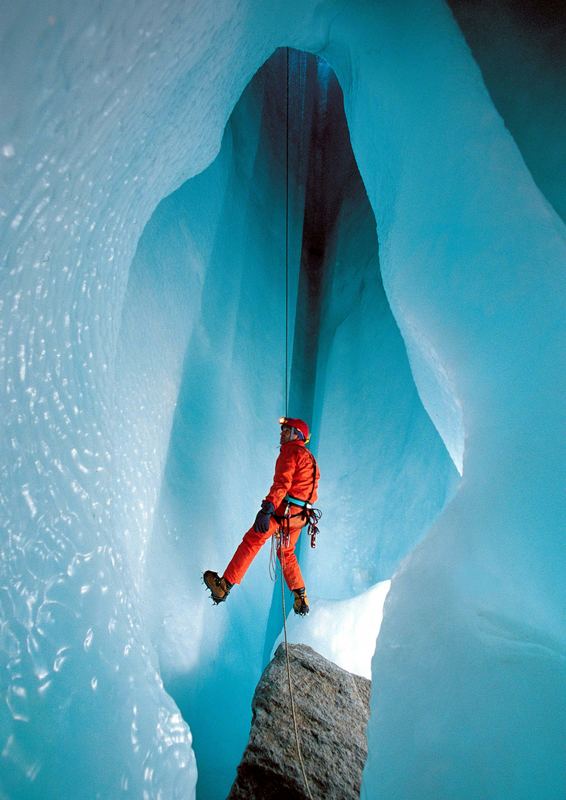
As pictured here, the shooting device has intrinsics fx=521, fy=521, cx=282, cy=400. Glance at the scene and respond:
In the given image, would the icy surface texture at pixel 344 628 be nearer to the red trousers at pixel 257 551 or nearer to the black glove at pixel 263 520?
the red trousers at pixel 257 551

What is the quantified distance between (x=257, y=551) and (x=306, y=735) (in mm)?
632

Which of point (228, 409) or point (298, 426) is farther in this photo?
point (228, 409)

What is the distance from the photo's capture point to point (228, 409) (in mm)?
2449

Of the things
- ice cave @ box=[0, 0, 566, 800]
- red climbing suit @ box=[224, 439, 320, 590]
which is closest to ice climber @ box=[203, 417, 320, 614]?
red climbing suit @ box=[224, 439, 320, 590]

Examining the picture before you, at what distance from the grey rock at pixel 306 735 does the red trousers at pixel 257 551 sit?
0.31 metres

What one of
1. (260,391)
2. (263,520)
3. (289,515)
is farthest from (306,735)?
(260,391)

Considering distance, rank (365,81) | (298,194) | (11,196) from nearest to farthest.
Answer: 1. (11,196)
2. (365,81)
3. (298,194)

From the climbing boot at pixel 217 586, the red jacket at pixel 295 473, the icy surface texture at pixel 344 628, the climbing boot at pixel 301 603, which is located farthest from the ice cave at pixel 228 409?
the red jacket at pixel 295 473

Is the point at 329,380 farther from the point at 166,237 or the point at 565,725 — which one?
the point at 565,725

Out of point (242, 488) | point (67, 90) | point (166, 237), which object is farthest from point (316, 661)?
point (67, 90)

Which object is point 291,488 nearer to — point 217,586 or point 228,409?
point 217,586

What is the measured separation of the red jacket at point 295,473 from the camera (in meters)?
2.03

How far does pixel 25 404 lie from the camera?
952 mm

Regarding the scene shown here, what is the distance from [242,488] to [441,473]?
1024mm
